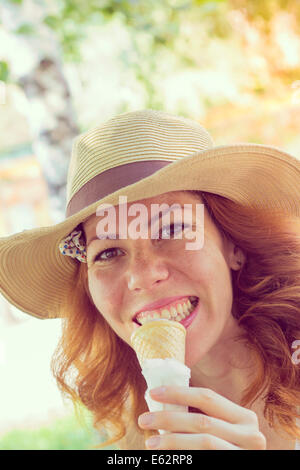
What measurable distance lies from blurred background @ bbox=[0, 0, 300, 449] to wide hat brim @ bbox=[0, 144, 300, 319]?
3.74 ft

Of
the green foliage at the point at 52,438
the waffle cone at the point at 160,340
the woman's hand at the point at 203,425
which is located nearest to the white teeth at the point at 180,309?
the waffle cone at the point at 160,340

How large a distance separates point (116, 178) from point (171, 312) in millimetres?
598

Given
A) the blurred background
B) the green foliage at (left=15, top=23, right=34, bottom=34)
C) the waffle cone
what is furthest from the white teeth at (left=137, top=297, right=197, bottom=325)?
the green foliage at (left=15, top=23, right=34, bottom=34)

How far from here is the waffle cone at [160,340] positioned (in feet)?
5.98

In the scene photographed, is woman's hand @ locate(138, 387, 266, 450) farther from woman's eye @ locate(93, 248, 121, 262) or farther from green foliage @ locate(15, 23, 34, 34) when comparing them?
green foliage @ locate(15, 23, 34, 34)

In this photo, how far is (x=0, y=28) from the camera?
3662 mm

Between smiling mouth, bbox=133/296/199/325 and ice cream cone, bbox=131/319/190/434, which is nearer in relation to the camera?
ice cream cone, bbox=131/319/190/434

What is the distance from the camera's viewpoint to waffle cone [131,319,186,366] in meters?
1.82
